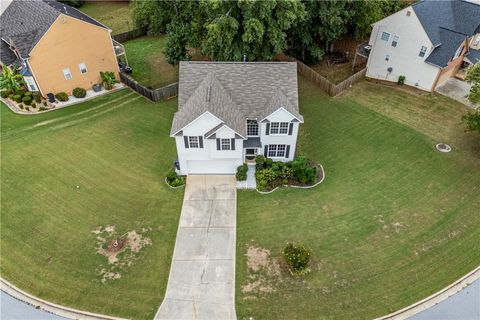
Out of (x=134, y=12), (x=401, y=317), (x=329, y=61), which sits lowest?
(x=401, y=317)

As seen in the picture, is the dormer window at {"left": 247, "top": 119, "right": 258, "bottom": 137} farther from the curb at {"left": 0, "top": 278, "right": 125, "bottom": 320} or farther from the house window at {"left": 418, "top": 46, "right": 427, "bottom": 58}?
the house window at {"left": 418, "top": 46, "right": 427, "bottom": 58}

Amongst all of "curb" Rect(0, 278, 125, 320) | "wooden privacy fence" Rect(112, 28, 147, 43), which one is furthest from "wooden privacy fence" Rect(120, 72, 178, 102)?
"curb" Rect(0, 278, 125, 320)

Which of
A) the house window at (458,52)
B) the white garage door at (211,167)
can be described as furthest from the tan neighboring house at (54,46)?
the house window at (458,52)

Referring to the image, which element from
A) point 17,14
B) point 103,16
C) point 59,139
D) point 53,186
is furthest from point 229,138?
point 103,16

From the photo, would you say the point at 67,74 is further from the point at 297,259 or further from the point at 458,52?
the point at 458,52

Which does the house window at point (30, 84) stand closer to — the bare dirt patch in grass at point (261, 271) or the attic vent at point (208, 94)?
the attic vent at point (208, 94)

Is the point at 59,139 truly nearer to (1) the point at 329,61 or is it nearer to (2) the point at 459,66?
(1) the point at 329,61

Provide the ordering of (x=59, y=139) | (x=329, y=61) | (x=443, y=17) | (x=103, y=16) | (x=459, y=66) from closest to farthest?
(x=59, y=139)
(x=443, y=17)
(x=459, y=66)
(x=329, y=61)
(x=103, y=16)
